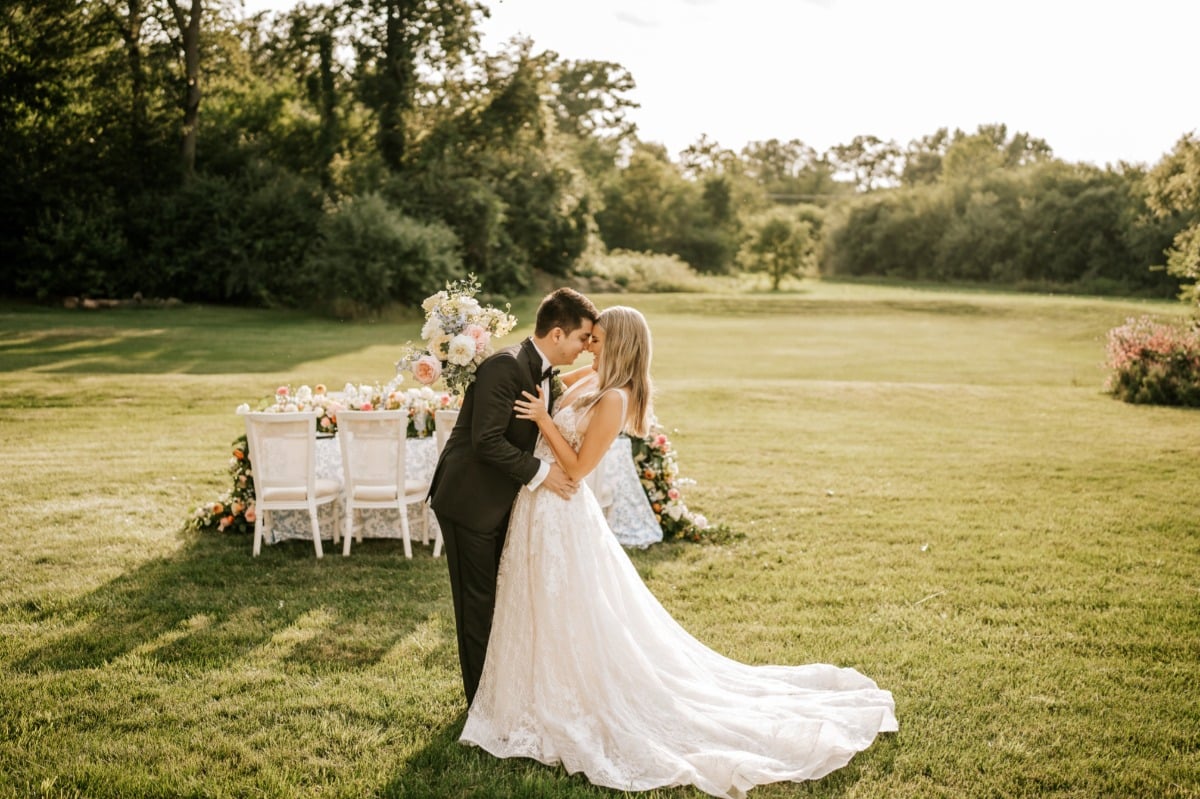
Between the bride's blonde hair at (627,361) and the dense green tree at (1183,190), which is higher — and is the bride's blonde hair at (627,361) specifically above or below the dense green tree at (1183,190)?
below

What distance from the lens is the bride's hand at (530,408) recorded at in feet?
14.9

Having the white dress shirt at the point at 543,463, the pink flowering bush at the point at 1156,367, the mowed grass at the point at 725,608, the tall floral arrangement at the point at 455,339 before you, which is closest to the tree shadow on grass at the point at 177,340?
the mowed grass at the point at 725,608

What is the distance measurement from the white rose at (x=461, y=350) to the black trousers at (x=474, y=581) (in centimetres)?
79

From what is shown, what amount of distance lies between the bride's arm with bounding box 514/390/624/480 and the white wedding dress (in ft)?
0.50

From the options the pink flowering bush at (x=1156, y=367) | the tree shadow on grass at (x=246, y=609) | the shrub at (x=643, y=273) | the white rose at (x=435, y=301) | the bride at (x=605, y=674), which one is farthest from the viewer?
the shrub at (x=643, y=273)

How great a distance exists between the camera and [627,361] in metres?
4.60

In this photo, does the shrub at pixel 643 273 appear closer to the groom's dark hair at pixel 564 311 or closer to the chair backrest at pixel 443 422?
the chair backrest at pixel 443 422

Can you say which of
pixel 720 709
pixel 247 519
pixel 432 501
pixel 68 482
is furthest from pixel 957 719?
pixel 68 482

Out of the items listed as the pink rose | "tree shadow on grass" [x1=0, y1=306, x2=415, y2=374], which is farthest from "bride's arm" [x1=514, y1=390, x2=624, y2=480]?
"tree shadow on grass" [x1=0, y1=306, x2=415, y2=374]

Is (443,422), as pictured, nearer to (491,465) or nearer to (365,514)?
(365,514)

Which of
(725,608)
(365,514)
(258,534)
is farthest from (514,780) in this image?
(365,514)

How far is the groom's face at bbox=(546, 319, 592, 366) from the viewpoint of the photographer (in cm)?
463

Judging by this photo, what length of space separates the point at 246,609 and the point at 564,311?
3.78m

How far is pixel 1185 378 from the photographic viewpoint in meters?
18.3
